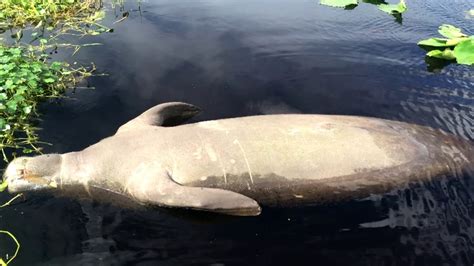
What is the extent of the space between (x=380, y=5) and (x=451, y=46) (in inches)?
85.4

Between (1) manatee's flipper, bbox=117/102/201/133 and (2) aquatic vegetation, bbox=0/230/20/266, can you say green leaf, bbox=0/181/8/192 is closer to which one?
(2) aquatic vegetation, bbox=0/230/20/266

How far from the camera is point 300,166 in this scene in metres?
4.39

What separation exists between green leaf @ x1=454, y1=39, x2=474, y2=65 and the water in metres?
0.14

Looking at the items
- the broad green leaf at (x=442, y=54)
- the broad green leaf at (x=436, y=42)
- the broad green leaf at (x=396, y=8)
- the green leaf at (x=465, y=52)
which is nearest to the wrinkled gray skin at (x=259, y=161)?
the green leaf at (x=465, y=52)

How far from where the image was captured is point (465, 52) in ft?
23.2

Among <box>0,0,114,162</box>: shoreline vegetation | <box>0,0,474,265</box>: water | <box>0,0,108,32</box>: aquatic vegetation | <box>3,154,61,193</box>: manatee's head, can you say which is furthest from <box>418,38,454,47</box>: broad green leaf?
<box>3,154,61,193</box>: manatee's head

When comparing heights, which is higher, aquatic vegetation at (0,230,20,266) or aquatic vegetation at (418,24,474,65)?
aquatic vegetation at (418,24,474,65)

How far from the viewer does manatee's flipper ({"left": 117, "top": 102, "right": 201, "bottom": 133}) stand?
16.4ft

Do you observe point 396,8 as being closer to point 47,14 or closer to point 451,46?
point 451,46

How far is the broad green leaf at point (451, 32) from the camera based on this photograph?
7.71m

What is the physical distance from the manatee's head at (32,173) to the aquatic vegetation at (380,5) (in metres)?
6.34

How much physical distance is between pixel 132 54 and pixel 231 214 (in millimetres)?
4025

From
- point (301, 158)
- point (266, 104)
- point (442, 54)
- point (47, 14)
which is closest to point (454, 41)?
point (442, 54)

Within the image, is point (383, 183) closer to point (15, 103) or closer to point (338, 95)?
point (338, 95)
